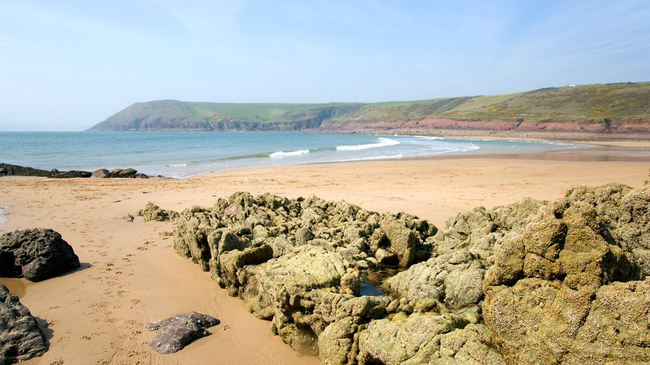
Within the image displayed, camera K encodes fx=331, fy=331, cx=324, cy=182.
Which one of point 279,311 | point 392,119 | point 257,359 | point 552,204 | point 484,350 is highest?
point 392,119

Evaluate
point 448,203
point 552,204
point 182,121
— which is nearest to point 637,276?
point 552,204

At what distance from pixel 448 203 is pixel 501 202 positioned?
5.61ft

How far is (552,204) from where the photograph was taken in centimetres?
326

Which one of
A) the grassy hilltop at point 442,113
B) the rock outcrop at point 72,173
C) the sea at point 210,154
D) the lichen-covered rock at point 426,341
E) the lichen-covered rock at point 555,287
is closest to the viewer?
the lichen-covered rock at point 555,287

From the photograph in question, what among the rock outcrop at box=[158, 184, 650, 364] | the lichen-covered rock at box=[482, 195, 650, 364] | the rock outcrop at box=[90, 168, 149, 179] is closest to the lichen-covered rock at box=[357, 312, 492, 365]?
the rock outcrop at box=[158, 184, 650, 364]

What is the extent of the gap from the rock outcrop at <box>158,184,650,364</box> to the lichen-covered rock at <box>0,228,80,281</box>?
251cm

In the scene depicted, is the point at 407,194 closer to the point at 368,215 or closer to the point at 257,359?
the point at 368,215

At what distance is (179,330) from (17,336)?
180cm

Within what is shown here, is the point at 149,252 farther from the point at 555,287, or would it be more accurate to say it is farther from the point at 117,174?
the point at 117,174

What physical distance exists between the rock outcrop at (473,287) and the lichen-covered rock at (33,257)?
98.8 inches

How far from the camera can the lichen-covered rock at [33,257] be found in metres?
5.89

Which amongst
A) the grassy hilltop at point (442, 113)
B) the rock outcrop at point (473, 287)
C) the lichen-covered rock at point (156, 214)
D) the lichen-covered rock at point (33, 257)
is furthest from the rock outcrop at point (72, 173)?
the grassy hilltop at point (442, 113)

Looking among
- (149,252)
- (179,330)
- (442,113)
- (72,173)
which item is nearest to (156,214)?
(149,252)

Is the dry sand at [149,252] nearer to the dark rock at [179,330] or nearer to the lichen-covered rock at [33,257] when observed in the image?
the dark rock at [179,330]
